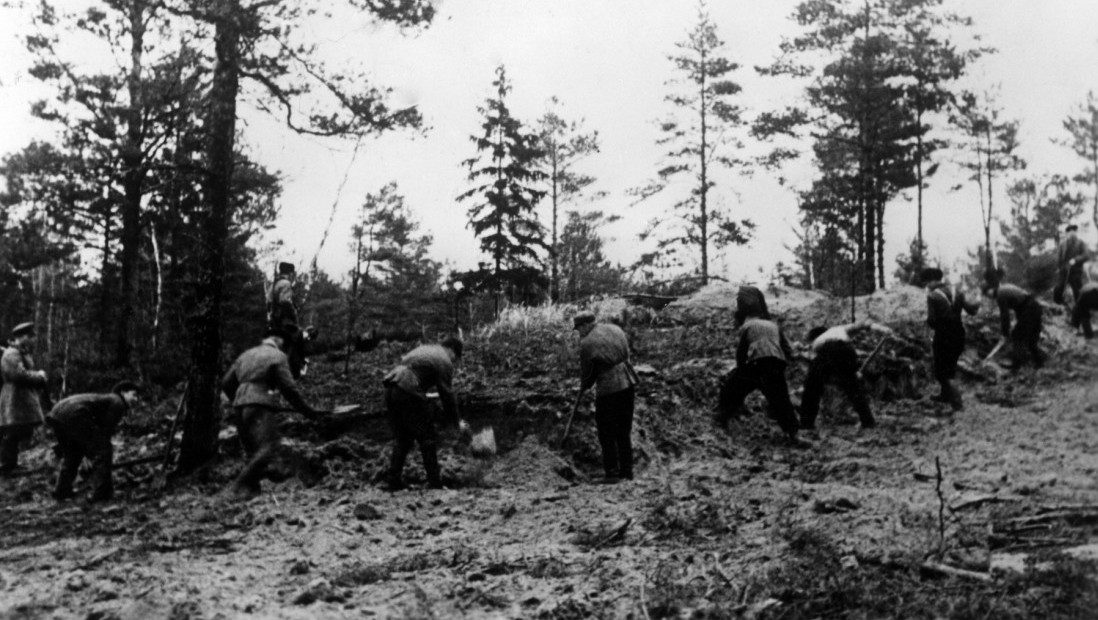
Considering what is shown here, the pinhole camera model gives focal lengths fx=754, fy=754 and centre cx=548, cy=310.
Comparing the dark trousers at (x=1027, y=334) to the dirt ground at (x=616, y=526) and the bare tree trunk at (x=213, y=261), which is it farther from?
the bare tree trunk at (x=213, y=261)

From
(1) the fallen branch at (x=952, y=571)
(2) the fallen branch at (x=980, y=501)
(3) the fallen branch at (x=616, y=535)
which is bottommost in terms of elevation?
(3) the fallen branch at (x=616, y=535)

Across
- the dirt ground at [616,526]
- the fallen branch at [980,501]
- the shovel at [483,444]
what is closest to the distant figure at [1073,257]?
the dirt ground at [616,526]

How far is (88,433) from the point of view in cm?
766

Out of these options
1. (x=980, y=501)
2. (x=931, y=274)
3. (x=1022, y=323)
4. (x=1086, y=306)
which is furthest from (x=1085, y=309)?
(x=980, y=501)

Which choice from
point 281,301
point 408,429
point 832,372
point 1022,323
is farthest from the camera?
point 1022,323

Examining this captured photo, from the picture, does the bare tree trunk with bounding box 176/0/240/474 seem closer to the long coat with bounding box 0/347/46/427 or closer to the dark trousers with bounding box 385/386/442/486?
the dark trousers with bounding box 385/386/442/486

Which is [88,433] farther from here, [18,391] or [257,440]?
[18,391]

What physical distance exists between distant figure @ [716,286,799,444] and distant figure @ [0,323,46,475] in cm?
845

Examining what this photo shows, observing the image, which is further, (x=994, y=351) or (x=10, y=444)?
(x=994, y=351)

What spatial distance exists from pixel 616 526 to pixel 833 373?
4.41 meters

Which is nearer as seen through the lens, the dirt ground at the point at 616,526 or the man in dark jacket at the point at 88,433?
the dirt ground at the point at 616,526

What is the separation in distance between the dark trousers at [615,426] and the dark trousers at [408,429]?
5.57 feet

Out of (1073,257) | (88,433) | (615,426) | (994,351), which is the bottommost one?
(88,433)

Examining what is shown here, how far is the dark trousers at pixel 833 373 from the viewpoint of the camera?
866cm
